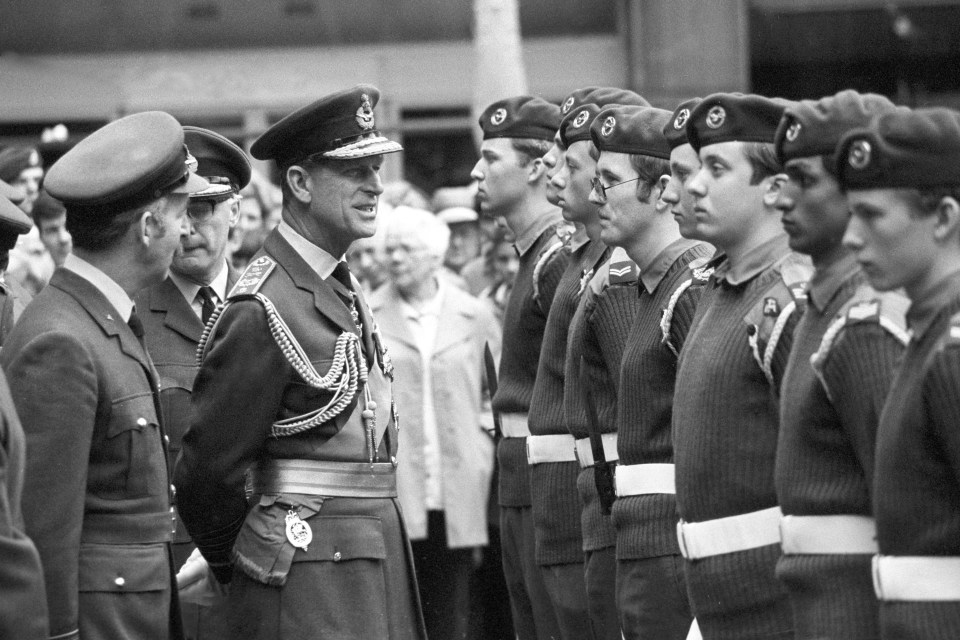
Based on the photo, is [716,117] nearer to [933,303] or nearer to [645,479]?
[645,479]

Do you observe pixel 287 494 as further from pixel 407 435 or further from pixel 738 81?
pixel 738 81

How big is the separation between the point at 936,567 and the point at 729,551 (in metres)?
1.02

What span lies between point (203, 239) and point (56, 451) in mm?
2411

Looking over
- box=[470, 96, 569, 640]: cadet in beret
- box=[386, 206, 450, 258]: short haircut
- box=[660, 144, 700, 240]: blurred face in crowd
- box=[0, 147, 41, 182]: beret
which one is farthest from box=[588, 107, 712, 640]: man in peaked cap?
box=[0, 147, 41, 182]: beret

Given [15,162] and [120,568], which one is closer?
[120,568]

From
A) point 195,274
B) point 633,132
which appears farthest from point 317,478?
point 195,274

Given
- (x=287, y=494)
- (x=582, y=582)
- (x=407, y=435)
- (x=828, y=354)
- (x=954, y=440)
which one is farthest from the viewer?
→ (x=407, y=435)

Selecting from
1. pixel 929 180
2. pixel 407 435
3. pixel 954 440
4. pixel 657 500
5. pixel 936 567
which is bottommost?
pixel 407 435

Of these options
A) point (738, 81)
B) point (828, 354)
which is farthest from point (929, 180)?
point (738, 81)

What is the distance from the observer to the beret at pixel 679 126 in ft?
17.7

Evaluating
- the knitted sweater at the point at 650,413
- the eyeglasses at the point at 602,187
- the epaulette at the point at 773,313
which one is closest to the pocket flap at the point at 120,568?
the knitted sweater at the point at 650,413

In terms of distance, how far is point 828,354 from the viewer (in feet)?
13.4

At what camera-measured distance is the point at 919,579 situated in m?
3.75

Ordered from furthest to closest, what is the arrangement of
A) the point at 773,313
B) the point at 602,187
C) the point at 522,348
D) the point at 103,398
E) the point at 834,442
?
the point at 522,348 < the point at 602,187 < the point at 773,313 < the point at 103,398 < the point at 834,442
